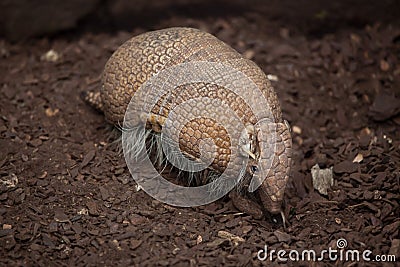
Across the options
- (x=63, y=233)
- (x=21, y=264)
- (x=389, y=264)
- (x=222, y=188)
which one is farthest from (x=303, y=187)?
(x=21, y=264)

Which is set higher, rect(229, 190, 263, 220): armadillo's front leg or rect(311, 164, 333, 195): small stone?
rect(311, 164, 333, 195): small stone

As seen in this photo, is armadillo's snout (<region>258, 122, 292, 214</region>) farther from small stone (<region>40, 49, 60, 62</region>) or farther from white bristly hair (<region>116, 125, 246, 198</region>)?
small stone (<region>40, 49, 60, 62</region>)

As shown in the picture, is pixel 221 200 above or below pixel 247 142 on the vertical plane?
below

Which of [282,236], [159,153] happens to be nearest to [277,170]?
[282,236]

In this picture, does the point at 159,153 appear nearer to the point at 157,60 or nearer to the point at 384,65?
the point at 157,60

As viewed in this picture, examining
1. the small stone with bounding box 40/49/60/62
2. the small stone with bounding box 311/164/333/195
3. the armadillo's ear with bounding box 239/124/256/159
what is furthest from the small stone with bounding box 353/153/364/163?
the small stone with bounding box 40/49/60/62

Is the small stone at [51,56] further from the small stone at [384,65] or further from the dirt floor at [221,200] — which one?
the small stone at [384,65]

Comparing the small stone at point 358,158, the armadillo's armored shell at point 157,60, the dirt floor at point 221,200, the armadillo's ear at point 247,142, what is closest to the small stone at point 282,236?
the dirt floor at point 221,200
